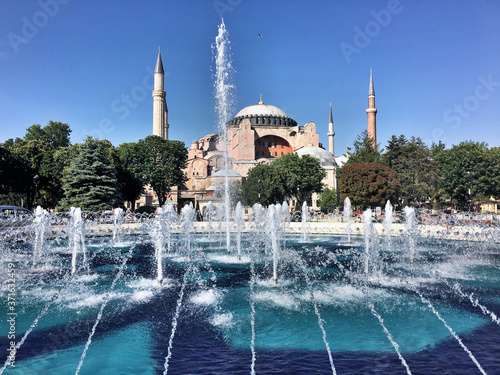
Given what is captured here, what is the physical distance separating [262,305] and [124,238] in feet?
36.2

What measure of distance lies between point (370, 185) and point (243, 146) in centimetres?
2590

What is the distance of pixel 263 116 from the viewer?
5956cm

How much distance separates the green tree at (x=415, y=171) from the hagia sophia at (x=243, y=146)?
9.78 m

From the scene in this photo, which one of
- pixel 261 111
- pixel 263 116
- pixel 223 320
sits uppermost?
pixel 261 111

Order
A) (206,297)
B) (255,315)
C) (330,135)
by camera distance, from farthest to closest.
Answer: (330,135)
(206,297)
(255,315)

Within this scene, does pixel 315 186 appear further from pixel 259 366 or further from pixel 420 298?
pixel 259 366

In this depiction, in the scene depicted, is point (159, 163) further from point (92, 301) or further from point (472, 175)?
point (92, 301)

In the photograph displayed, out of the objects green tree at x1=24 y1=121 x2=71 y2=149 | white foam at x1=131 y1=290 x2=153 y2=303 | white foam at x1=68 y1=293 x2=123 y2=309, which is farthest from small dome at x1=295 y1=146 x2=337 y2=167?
white foam at x1=68 y1=293 x2=123 y2=309

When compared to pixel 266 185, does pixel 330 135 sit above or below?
above

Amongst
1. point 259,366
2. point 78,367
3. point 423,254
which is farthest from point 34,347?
point 423,254

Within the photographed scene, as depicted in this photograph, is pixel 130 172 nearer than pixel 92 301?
No

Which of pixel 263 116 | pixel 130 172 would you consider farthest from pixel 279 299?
pixel 263 116

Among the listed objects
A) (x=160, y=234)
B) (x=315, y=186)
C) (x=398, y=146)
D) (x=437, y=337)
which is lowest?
(x=437, y=337)

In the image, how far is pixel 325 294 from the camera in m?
6.99
